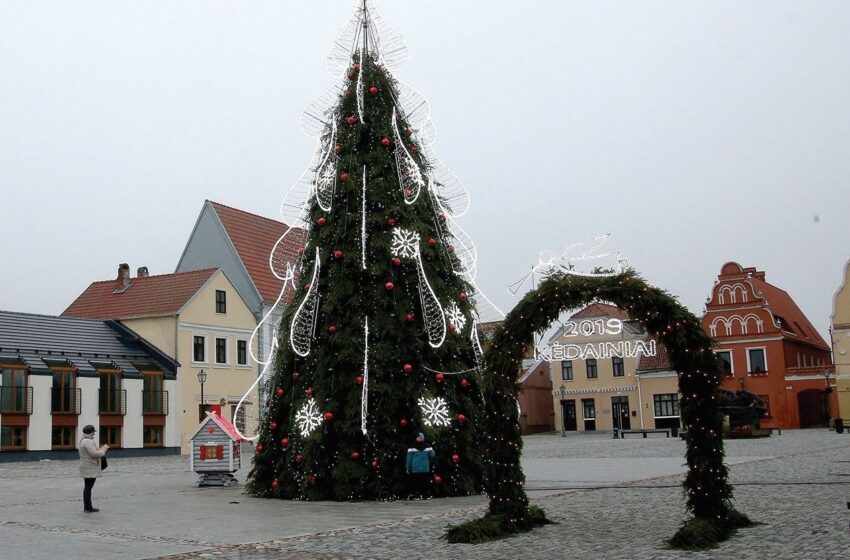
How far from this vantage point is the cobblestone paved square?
9.98 metres

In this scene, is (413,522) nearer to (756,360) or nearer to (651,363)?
(756,360)

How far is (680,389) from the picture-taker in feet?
36.1

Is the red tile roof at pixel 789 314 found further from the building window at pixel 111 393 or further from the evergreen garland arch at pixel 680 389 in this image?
the evergreen garland arch at pixel 680 389

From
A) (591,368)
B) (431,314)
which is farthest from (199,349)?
(431,314)

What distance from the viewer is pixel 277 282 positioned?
178 ft

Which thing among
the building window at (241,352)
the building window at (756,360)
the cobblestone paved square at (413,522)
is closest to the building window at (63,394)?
the building window at (241,352)

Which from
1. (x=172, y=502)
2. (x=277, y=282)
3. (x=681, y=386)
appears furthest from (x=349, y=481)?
(x=277, y=282)

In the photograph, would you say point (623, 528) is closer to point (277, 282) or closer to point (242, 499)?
point (242, 499)

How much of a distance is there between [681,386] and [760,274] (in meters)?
61.7

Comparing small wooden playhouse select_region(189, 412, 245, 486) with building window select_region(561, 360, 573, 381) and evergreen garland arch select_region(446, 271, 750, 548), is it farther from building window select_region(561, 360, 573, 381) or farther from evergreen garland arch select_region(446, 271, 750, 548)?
building window select_region(561, 360, 573, 381)

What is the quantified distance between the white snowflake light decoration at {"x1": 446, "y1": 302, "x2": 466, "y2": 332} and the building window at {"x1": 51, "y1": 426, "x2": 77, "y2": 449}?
93.3ft

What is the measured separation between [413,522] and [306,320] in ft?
16.7

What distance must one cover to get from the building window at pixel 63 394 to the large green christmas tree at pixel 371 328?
2577 cm

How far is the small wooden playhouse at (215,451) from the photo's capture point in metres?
19.5
